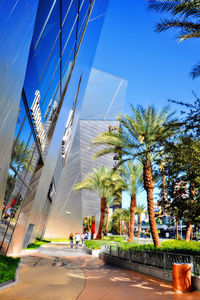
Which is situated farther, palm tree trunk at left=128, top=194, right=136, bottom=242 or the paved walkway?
palm tree trunk at left=128, top=194, right=136, bottom=242

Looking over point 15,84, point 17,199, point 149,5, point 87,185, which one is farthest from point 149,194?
point 87,185

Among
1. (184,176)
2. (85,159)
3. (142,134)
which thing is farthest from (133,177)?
(85,159)

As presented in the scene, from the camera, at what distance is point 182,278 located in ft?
26.3

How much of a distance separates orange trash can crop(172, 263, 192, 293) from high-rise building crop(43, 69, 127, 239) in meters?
34.0

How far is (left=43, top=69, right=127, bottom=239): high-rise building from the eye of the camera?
46.9 meters

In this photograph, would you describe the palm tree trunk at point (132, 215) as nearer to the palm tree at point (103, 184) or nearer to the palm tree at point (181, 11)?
the palm tree at point (103, 184)

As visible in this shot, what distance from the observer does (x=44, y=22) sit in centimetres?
787

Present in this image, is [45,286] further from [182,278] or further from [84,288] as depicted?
[182,278]

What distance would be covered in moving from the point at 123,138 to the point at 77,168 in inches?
1443

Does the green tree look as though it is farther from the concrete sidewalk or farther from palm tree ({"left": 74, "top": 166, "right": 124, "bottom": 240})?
palm tree ({"left": 74, "top": 166, "right": 124, "bottom": 240})

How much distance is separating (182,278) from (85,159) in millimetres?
47286

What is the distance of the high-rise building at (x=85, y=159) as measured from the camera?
46.9m

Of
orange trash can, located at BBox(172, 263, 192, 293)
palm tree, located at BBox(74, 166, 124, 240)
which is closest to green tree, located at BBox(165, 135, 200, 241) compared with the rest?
orange trash can, located at BBox(172, 263, 192, 293)

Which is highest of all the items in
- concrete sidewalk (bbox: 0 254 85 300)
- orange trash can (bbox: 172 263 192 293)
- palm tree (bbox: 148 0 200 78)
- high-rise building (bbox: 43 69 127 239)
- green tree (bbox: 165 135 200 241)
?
high-rise building (bbox: 43 69 127 239)
